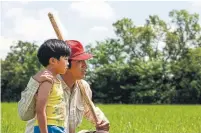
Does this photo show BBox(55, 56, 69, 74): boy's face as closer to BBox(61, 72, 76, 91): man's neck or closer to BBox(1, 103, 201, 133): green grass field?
BBox(61, 72, 76, 91): man's neck

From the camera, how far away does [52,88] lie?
10.5 ft

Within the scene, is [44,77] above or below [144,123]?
above

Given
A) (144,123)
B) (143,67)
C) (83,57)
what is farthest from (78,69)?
(143,67)

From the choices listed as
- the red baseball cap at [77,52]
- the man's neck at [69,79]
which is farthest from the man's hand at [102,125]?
the red baseball cap at [77,52]

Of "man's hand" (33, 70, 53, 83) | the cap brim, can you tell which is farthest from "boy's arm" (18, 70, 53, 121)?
the cap brim

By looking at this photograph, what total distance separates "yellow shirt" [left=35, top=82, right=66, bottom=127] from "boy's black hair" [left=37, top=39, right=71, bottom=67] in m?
0.18

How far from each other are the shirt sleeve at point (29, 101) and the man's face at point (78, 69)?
20.0 inches

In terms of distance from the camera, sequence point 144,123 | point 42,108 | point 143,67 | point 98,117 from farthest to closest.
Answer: point 143,67
point 144,123
point 98,117
point 42,108

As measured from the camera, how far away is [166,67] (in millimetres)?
45594

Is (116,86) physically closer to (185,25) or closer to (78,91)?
(185,25)

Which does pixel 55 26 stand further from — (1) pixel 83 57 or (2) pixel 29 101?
(2) pixel 29 101

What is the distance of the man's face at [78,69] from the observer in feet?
11.8

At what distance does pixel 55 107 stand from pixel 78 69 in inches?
19.1

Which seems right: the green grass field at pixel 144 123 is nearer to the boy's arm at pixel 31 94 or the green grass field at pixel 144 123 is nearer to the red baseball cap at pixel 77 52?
the red baseball cap at pixel 77 52
